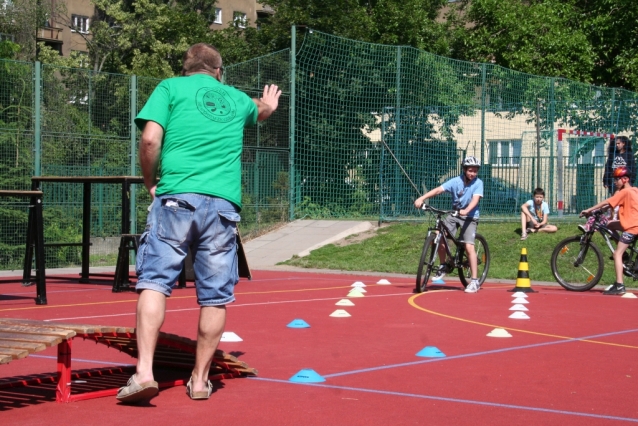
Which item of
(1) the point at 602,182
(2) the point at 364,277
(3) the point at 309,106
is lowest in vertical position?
(2) the point at 364,277

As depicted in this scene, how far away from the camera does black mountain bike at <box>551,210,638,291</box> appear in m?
13.2

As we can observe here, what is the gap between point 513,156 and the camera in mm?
21453

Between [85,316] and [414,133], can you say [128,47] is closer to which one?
[414,133]

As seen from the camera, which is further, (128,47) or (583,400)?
(128,47)

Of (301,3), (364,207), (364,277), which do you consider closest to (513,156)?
(364,207)

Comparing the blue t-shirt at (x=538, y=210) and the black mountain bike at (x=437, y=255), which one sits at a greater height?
the blue t-shirt at (x=538, y=210)

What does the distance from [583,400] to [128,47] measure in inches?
1697

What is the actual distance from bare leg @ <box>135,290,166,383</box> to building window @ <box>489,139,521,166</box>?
17052mm

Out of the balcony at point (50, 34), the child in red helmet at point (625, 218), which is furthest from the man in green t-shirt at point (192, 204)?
the balcony at point (50, 34)

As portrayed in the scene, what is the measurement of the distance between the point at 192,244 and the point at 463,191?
7.99 m

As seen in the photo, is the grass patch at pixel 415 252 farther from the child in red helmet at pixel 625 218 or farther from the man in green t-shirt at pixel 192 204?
the man in green t-shirt at pixel 192 204

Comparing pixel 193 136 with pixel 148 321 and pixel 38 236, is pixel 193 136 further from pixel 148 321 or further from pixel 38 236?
pixel 38 236

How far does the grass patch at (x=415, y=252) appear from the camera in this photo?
16.4m

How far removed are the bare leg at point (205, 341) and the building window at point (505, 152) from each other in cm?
1678
